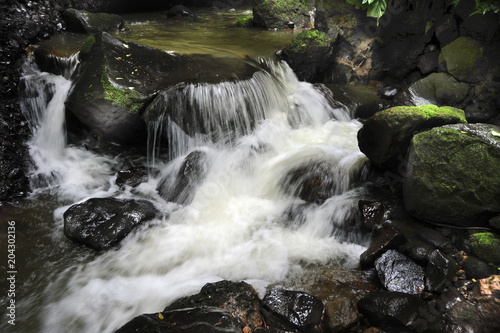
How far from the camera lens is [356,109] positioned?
7.19 meters

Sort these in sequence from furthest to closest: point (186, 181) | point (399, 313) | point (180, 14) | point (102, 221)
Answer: point (180, 14), point (186, 181), point (102, 221), point (399, 313)

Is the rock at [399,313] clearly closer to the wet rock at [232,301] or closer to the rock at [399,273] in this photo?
the rock at [399,273]

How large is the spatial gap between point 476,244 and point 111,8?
13148 mm

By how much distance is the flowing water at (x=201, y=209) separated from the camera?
12.0ft

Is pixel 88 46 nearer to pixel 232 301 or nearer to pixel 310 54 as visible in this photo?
pixel 310 54

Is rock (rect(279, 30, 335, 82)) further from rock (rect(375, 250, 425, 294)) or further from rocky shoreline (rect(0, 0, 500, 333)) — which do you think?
rock (rect(375, 250, 425, 294))

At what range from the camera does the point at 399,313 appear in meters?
2.92

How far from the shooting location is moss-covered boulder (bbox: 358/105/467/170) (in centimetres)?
420

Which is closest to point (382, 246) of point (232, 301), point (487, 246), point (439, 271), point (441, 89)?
point (439, 271)

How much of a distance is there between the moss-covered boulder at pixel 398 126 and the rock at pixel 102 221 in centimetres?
347

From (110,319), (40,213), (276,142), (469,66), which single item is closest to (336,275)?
(110,319)

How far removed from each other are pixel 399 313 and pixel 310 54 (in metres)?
6.21

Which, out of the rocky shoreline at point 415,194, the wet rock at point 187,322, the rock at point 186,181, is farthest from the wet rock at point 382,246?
the rock at point 186,181

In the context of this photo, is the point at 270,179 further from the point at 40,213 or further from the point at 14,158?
the point at 14,158
